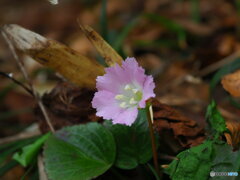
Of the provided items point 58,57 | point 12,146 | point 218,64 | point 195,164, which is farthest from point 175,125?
point 218,64

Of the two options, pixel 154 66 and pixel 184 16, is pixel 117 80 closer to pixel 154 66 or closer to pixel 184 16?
pixel 154 66

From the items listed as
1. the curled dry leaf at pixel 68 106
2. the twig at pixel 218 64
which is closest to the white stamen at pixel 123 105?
the curled dry leaf at pixel 68 106

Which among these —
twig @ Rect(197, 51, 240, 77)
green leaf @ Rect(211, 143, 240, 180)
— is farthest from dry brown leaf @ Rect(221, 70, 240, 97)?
twig @ Rect(197, 51, 240, 77)

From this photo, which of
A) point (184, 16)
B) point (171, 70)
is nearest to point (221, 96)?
point (171, 70)

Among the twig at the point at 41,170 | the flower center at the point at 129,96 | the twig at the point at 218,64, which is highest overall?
the twig at the point at 218,64

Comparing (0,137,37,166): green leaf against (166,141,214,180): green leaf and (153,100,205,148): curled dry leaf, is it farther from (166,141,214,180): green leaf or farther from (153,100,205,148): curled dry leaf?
(166,141,214,180): green leaf

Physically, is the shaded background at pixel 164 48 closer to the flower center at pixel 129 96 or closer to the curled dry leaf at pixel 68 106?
the curled dry leaf at pixel 68 106
